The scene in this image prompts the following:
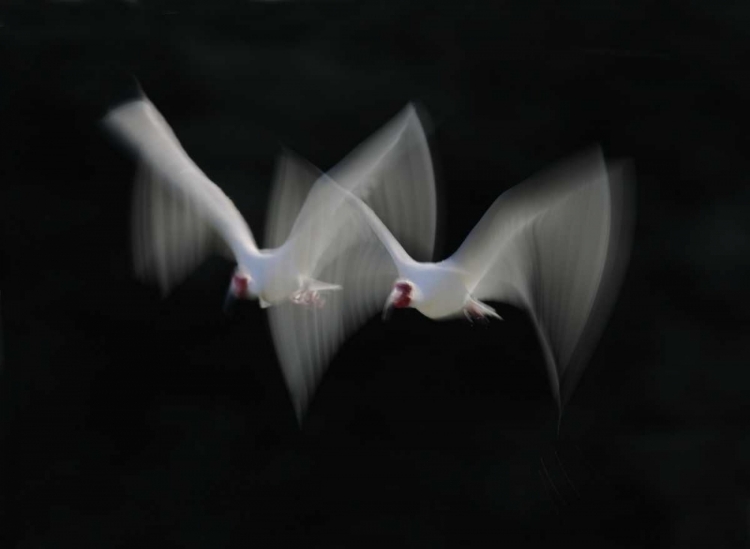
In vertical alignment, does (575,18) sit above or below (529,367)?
above

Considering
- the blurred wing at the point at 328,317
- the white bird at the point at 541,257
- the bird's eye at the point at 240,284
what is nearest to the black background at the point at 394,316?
the blurred wing at the point at 328,317

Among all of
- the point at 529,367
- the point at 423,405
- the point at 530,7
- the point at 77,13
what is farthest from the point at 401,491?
the point at 77,13

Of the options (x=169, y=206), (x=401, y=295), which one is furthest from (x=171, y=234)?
(x=401, y=295)

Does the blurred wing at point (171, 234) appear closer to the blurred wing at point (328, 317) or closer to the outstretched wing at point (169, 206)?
the outstretched wing at point (169, 206)

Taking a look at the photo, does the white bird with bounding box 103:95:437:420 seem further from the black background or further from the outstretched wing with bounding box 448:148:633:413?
the black background

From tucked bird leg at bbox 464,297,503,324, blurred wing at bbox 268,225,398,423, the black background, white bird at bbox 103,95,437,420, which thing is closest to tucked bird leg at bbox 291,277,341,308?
white bird at bbox 103,95,437,420

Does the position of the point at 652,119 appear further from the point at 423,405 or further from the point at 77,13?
the point at 77,13

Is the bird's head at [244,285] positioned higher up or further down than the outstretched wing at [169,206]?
further down

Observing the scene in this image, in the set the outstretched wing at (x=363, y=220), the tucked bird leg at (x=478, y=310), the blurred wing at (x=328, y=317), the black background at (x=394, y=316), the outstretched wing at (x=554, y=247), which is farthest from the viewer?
the black background at (x=394, y=316)
